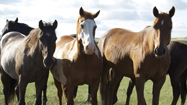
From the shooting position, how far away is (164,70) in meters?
5.48

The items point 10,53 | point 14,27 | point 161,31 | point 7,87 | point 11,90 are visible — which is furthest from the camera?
point 14,27

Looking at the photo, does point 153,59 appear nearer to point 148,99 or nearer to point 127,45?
point 127,45

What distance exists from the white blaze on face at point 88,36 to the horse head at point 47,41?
579mm

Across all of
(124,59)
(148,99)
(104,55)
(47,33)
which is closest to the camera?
(47,33)

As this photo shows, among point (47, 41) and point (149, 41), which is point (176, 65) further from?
point (47, 41)

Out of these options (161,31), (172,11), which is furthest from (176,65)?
(161,31)

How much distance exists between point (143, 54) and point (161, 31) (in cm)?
68

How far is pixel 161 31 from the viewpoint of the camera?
501 centimetres

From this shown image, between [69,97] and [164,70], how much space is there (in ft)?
6.72

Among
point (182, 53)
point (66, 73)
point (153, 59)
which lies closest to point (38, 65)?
point (66, 73)

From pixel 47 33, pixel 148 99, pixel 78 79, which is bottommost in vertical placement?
pixel 148 99

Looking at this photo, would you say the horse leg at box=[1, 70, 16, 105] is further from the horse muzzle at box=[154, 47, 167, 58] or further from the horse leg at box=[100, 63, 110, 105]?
the horse muzzle at box=[154, 47, 167, 58]

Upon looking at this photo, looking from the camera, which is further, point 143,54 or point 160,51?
point 143,54

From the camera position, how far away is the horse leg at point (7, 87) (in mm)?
7113
